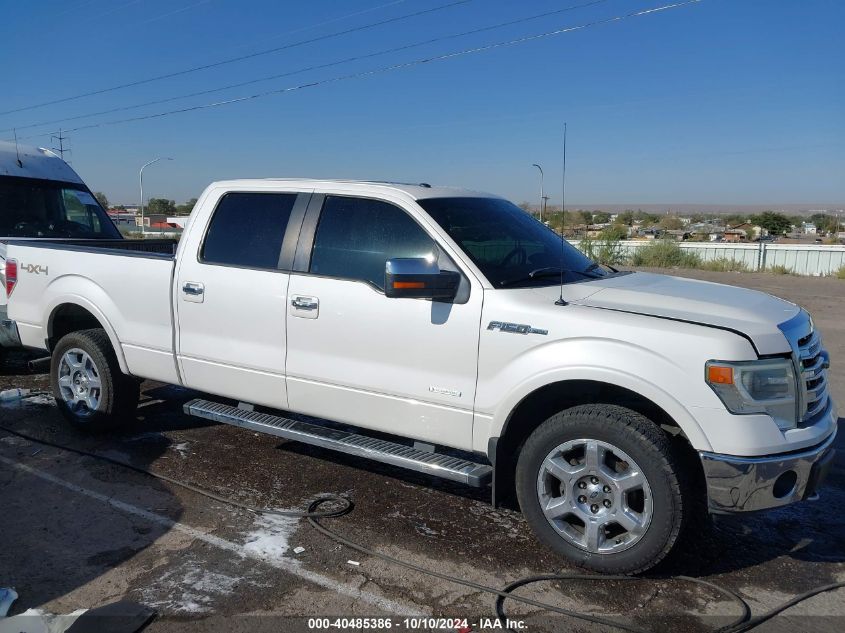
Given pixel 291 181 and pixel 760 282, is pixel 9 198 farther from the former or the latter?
pixel 760 282

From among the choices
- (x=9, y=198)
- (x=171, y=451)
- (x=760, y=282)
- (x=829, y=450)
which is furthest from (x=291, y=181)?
(x=760, y=282)

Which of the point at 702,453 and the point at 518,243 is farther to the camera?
the point at 518,243

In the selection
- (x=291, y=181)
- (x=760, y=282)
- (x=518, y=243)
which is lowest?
(x=760, y=282)

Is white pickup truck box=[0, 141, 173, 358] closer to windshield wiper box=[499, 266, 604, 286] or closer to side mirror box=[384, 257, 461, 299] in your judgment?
side mirror box=[384, 257, 461, 299]

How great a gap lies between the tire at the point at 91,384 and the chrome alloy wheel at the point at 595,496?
3.72m

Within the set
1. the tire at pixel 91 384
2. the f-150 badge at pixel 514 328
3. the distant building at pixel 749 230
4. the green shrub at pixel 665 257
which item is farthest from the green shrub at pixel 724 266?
the f-150 badge at pixel 514 328

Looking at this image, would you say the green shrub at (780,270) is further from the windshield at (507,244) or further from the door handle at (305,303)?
the door handle at (305,303)

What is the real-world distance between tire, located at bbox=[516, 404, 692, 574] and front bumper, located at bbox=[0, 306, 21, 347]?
503cm

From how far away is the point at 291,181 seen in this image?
5465 mm

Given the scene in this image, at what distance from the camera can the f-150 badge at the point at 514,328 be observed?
4.12 metres

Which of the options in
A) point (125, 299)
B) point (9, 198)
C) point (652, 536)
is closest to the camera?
point (652, 536)

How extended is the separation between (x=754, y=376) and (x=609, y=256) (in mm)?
18580

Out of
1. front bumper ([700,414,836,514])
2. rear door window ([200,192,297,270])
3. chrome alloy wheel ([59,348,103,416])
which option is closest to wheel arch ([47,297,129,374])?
chrome alloy wheel ([59,348,103,416])

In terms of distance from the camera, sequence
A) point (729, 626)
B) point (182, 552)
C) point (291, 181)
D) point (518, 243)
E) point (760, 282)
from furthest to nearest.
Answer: point (760, 282) < point (291, 181) < point (518, 243) < point (182, 552) < point (729, 626)
